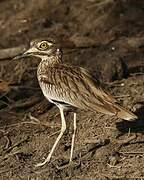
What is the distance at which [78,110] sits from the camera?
5.21 m

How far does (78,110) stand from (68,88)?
8.7 inches

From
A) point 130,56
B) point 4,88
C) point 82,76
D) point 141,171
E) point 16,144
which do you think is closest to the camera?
point 141,171

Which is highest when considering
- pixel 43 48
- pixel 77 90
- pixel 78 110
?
pixel 43 48

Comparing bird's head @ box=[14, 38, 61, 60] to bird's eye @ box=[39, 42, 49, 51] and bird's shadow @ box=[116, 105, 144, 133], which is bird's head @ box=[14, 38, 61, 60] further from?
bird's shadow @ box=[116, 105, 144, 133]

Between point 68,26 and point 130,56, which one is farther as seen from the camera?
point 68,26

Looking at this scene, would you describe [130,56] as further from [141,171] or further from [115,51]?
[141,171]

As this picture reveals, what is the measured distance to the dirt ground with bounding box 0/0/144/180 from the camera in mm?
5219

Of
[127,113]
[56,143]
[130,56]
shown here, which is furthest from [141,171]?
[130,56]

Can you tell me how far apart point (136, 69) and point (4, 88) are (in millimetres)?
1568

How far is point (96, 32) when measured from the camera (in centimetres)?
848

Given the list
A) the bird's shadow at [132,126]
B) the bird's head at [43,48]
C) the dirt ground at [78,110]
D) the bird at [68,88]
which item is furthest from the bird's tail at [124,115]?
the bird's head at [43,48]

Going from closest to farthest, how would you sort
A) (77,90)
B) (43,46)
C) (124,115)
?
1. (124,115)
2. (77,90)
3. (43,46)

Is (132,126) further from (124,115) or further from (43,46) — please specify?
(43,46)

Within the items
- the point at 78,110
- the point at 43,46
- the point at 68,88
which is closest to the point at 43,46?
the point at 43,46
